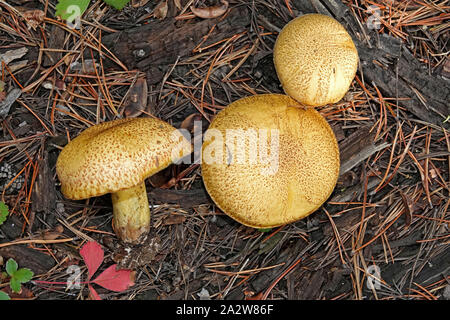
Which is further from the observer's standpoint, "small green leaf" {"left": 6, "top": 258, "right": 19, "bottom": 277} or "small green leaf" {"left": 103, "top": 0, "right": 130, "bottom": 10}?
"small green leaf" {"left": 103, "top": 0, "right": 130, "bottom": 10}

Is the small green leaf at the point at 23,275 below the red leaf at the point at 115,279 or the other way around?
the other way around

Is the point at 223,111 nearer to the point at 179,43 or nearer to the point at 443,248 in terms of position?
the point at 179,43

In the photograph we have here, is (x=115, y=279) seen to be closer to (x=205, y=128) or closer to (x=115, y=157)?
(x=115, y=157)

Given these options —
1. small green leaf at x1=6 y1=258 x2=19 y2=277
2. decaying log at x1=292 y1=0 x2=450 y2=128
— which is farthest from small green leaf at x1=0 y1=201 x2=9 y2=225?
decaying log at x1=292 y1=0 x2=450 y2=128

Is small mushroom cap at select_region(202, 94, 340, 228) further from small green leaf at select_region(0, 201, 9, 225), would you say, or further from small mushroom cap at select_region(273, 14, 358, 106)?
small green leaf at select_region(0, 201, 9, 225)

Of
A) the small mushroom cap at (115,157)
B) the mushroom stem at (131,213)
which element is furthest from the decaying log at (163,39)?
the mushroom stem at (131,213)

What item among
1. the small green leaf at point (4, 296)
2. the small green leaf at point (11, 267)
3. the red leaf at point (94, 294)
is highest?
the small green leaf at point (11, 267)

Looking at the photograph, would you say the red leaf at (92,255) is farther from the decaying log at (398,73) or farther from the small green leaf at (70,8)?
the decaying log at (398,73)
